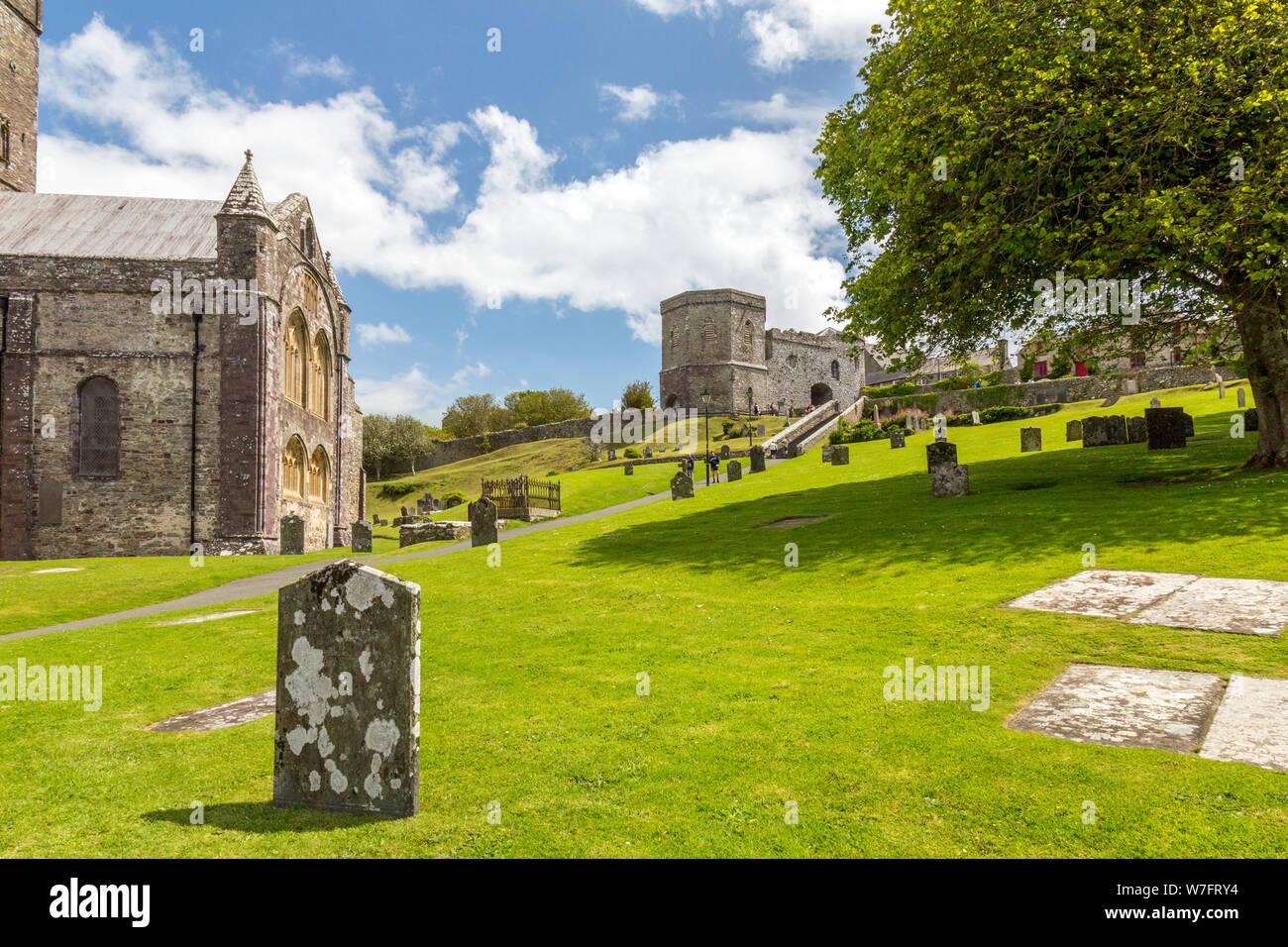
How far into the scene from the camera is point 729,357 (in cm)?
8812

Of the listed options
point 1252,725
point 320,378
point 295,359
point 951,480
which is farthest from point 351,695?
point 320,378

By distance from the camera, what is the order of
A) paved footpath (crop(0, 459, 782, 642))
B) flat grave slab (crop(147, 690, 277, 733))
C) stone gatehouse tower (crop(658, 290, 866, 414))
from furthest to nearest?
stone gatehouse tower (crop(658, 290, 866, 414))
paved footpath (crop(0, 459, 782, 642))
flat grave slab (crop(147, 690, 277, 733))

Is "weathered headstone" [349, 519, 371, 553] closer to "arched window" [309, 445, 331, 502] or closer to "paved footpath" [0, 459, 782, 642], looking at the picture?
"paved footpath" [0, 459, 782, 642]

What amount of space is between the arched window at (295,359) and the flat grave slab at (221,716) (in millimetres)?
25960

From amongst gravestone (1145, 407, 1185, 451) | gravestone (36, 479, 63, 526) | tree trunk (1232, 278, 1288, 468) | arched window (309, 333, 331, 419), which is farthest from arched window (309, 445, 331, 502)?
tree trunk (1232, 278, 1288, 468)

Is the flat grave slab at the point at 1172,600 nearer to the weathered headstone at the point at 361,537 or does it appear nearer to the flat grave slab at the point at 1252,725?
the flat grave slab at the point at 1252,725

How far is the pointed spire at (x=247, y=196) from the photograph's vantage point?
2706cm

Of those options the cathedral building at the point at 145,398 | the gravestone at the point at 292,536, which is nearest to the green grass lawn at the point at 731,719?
the gravestone at the point at 292,536

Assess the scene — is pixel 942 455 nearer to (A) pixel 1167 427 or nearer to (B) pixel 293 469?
(A) pixel 1167 427

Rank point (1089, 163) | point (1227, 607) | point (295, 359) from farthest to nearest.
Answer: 1. point (295, 359)
2. point (1089, 163)
3. point (1227, 607)

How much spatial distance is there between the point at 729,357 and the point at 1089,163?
74.6 metres

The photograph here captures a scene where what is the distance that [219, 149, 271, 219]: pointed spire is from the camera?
27.1m

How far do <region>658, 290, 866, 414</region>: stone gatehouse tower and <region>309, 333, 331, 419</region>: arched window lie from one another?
56599mm
